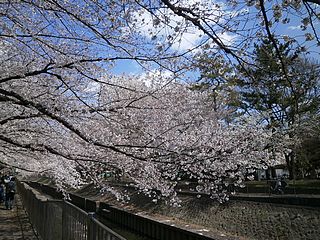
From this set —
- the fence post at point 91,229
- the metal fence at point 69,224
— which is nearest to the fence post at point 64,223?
the metal fence at point 69,224

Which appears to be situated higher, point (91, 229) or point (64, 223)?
point (91, 229)

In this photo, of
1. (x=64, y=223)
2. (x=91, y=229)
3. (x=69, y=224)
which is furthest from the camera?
(x=64, y=223)

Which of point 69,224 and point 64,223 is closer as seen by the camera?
point 69,224

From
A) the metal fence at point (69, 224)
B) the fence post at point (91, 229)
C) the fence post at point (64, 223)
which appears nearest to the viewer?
the metal fence at point (69, 224)

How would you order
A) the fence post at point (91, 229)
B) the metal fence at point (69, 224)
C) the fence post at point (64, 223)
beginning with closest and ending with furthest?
the metal fence at point (69, 224) → the fence post at point (91, 229) → the fence post at point (64, 223)

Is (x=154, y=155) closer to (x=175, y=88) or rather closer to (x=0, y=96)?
(x=175, y=88)

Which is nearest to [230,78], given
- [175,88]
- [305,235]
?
[175,88]

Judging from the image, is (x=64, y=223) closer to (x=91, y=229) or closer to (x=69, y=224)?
(x=69, y=224)

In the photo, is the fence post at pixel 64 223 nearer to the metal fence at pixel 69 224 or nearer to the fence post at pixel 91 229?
the metal fence at pixel 69 224

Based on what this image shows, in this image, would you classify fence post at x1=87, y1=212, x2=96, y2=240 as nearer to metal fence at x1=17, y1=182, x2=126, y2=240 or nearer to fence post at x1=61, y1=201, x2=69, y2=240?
metal fence at x1=17, y1=182, x2=126, y2=240

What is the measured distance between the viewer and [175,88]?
595 centimetres

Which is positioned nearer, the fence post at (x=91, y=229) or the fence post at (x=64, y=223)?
the fence post at (x=91, y=229)

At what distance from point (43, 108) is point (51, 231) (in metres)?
2.58

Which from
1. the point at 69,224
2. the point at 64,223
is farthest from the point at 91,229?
the point at 64,223
